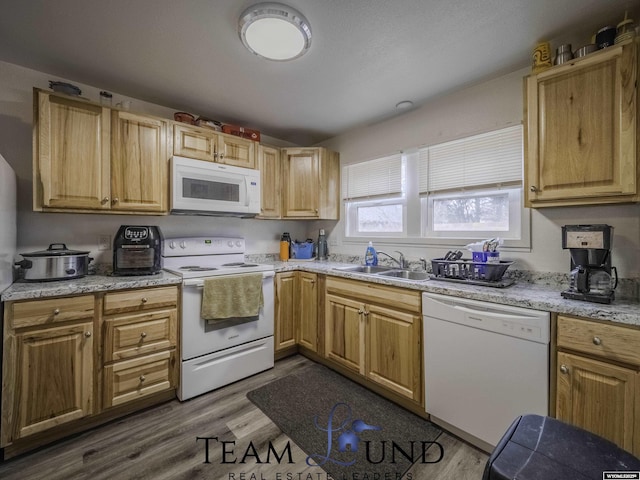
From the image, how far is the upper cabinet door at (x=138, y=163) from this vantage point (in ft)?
6.80

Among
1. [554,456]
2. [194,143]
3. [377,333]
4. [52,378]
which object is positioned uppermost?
[194,143]

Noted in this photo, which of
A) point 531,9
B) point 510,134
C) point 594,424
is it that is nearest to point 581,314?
point 594,424

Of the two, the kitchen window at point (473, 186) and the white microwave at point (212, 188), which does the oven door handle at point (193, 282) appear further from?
the kitchen window at point (473, 186)

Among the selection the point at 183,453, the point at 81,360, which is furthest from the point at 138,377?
the point at 183,453

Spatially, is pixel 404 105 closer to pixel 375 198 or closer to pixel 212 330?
pixel 375 198

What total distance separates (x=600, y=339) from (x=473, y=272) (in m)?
0.68

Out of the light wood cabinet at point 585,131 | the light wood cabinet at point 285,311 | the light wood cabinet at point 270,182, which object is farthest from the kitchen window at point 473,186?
the light wood cabinet at point 270,182

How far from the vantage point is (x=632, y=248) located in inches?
61.2

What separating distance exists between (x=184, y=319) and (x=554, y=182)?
8.32 feet

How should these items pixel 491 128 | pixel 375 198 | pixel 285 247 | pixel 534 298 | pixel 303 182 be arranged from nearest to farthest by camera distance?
1. pixel 534 298
2. pixel 491 128
3. pixel 375 198
4. pixel 303 182
5. pixel 285 247

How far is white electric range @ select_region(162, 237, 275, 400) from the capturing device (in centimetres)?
209

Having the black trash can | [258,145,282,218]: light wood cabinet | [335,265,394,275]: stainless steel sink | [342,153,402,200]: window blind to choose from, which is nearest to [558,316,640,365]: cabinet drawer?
the black trash can

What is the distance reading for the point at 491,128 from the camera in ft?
6.87

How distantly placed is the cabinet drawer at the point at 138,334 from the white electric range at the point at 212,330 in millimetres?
98
